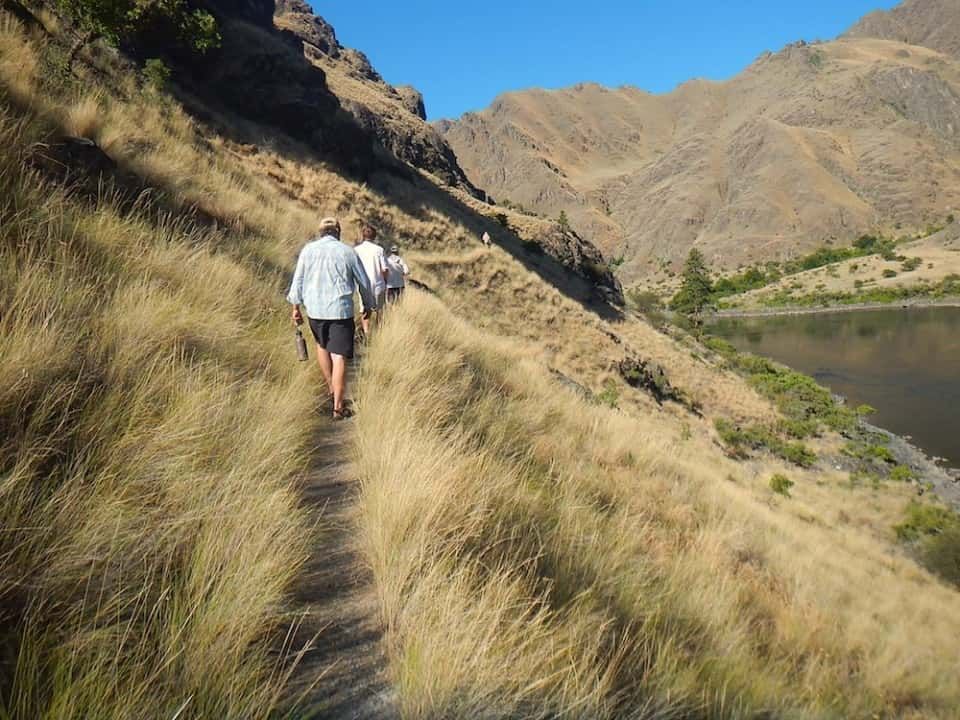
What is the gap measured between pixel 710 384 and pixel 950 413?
76.6 ft

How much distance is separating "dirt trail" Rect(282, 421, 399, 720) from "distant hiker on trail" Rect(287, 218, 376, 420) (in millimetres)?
1995

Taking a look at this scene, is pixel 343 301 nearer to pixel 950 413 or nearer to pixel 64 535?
pixel 64 535

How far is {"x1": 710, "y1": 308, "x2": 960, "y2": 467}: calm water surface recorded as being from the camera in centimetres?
3903

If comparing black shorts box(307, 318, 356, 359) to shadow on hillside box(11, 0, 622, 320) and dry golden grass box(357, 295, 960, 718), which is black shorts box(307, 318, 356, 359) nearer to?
dry golden grass box(357, 295, 960, 718)

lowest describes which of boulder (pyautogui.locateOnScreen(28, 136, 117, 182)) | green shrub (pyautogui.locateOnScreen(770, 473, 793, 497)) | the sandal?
the sandal

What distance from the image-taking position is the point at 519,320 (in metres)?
22.0

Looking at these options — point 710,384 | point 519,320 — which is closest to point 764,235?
point 710,384

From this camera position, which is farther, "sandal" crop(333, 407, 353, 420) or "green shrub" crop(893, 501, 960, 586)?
"green shrub" crop(893, 501, 960, 586)

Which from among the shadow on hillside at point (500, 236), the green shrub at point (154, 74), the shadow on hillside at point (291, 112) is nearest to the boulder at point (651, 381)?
the shadow on hillside at point (500, 236)

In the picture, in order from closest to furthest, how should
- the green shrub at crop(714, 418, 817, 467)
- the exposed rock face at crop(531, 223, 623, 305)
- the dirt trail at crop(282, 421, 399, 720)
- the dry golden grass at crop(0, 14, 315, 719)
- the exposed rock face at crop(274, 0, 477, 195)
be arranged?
the dry golden grass at crop(0, 14, 315, 719) < the dirt trail at crop(282, 421, 399, 720) < the green shrub at crop(714, 418, 817, 467) < the exposed rock face at crop(274, 0, 477, 195) < the exposed rock face at crop(531, 223, 623, 305)

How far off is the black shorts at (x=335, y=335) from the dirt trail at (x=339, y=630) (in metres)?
1.94

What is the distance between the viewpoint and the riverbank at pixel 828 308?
280 feet

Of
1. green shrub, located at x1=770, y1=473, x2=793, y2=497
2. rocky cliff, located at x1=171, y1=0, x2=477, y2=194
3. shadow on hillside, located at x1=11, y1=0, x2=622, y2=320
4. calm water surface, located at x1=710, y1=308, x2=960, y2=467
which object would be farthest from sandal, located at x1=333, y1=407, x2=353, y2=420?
A: calm water surface, located at x1=710, y1=308, x2=960, y2=467

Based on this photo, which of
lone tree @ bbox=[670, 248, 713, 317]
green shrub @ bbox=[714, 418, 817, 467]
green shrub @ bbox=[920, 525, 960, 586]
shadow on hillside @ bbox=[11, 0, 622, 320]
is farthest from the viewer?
lone tree @ bbox=[670, 248, 713, 317]
